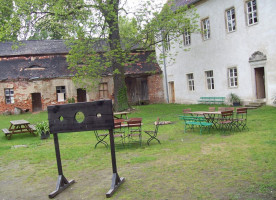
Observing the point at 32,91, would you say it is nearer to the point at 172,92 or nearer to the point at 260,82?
the point at 172,92

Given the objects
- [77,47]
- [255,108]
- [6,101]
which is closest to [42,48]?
[6,101]

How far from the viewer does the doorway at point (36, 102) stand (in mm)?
28469

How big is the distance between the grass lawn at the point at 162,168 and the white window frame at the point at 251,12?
29.4ft

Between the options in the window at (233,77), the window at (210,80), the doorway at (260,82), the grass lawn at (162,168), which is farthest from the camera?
the window at (210,80)

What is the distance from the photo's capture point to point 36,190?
6.32 m

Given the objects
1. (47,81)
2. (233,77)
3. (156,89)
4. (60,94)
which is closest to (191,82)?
(233,77)

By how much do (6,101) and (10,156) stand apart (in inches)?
712

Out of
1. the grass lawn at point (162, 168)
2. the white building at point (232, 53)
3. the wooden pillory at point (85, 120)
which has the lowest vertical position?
the grass lawn at point (162, 168)

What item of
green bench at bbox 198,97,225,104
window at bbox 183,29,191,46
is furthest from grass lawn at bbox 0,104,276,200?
window at bbox 183,29,191,46

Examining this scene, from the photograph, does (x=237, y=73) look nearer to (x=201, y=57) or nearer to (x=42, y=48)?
(x=201, y=57)

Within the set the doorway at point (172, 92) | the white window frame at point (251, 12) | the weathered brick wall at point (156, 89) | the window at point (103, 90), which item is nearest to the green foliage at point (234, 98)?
the white window frame at point (251, 12)

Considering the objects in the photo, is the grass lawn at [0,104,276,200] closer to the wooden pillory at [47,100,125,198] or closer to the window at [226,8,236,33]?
the wooden pillory at [47,100,125,198]

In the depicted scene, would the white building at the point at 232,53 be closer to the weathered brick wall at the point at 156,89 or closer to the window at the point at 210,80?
the window at the point at 210,80

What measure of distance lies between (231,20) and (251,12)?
5.93 feet
